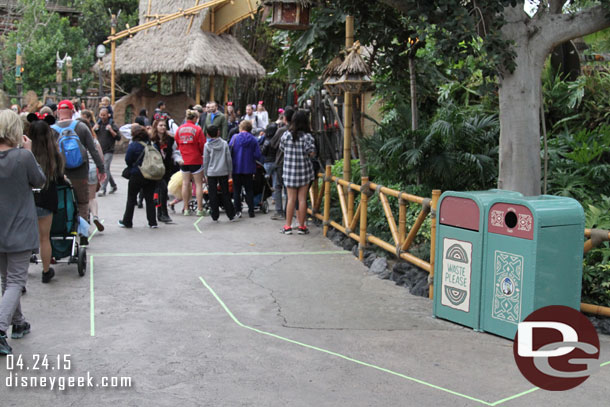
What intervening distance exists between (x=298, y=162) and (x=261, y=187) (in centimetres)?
235

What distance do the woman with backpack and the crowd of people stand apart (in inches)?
0.6

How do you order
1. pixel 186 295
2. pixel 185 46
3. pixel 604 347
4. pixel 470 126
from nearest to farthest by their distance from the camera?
1. pixel 604 347
2. pixel 186 295
3. pixel 470 126
4. pixel 185 46

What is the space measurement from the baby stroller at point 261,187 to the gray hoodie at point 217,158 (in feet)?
2.93

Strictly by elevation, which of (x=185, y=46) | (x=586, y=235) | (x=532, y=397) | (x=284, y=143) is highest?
(x=185, y=46)

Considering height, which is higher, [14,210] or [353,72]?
[353,72]

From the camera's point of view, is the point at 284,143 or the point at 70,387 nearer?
the point at 70,387

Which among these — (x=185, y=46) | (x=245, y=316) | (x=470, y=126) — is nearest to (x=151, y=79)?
(x=185, y=46)

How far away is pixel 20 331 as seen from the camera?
19.9ft

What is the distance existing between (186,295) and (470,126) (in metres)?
4.86

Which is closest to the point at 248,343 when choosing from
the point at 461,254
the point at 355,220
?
the point at 461,254

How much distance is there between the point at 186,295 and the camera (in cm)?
763

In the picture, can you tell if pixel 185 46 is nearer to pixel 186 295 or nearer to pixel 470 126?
pixel 470 126

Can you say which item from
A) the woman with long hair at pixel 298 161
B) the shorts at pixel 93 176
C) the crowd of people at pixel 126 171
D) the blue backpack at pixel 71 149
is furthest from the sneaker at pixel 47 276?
the woman with long hair at pixel 298 161

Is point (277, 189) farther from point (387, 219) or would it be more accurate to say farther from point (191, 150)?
point (387, 219)
